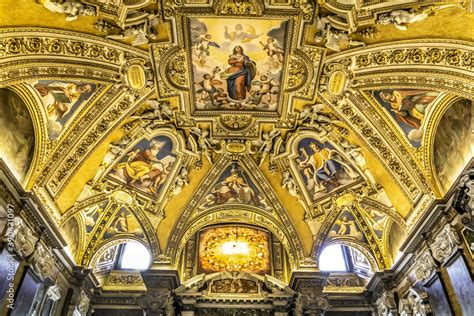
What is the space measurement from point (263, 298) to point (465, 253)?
27.7 ft

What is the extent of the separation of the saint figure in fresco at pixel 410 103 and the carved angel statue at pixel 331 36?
201 centimetres

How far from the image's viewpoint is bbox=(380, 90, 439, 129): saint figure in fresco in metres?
10.7

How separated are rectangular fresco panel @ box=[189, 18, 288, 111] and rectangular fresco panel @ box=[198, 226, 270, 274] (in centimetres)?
756

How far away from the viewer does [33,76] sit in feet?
31.8

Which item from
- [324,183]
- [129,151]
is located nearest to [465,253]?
[324,183]

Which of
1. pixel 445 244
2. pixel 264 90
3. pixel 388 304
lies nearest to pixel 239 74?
pixel 264 90

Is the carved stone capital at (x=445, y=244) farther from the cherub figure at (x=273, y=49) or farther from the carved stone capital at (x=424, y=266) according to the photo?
the cherub figure at (x=273, y=49)

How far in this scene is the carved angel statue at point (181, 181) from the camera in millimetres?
13984

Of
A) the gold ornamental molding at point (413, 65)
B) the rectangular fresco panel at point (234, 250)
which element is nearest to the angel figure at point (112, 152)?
the gold ornamental molding at point (413, 65)

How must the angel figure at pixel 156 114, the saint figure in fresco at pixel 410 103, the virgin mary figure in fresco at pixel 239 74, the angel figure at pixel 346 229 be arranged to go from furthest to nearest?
the angel figure at pixel 346 229 → the angel figure at pixel 156 114 → the virgin mary figure in fresco at pixel 239 74 → the saint figure in fresco at pixel 410 103

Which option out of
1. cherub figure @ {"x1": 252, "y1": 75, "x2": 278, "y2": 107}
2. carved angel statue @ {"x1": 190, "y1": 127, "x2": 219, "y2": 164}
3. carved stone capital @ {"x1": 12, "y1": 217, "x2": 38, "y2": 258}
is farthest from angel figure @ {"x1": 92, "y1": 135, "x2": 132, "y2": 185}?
cherub figure @ {"x1": 252, "y1": 75, "x2": 278, "y2": 107}

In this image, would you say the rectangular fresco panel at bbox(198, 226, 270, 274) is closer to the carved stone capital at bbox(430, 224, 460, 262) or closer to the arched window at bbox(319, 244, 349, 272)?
the arched window at bbox(319, 244, 349, 272)

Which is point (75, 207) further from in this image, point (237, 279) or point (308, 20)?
point (308, 20)

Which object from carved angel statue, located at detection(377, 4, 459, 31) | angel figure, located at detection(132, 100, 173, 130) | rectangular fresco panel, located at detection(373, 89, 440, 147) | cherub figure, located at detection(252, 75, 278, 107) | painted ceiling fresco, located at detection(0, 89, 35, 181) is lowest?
painted ceiling fresco, located at detection(0, 89, 35, 181)
